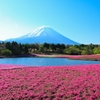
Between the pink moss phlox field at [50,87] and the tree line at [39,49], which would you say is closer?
the pink moss phlox field at [50,87]

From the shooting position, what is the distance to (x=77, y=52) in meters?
75.4

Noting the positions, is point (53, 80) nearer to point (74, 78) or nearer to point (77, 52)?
point (74, 78)

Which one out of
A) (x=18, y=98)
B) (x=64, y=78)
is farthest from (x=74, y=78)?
(x=18, y=98)

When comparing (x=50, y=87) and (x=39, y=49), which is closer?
(x=50, y=87)

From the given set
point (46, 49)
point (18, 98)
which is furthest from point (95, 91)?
point (46, 49)

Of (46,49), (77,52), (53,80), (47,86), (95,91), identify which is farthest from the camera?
(46,49)

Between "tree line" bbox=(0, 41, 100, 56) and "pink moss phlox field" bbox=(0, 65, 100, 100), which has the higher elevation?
"tree line" bbox=(0, 41, 100, 56)

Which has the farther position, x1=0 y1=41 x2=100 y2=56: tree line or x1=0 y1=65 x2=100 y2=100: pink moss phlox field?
x1=0 y1=41 x2=100 y2=56: tree line

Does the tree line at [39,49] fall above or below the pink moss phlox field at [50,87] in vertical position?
above

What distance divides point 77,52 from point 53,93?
219ft

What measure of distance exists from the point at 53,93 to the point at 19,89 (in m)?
1.84

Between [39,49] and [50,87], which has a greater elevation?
[39,49]

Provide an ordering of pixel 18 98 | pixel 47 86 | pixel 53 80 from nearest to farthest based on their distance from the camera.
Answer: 1. pixel 18 98
2. pixel 47 86
3. pixel 53 80

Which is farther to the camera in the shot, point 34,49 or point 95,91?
point 34,49
